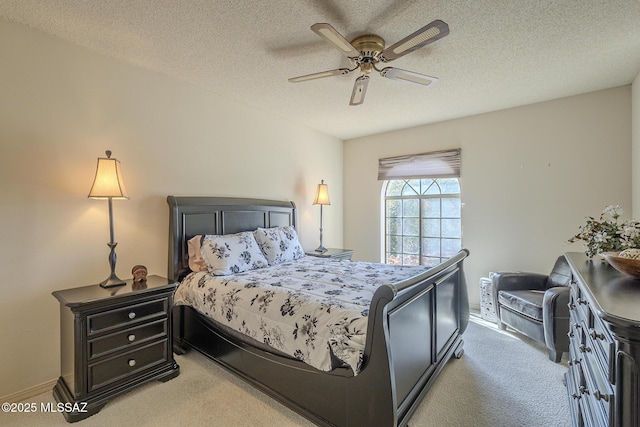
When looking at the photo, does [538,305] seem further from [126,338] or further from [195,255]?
[126,338]

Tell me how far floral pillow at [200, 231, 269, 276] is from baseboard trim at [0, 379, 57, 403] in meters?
1.38

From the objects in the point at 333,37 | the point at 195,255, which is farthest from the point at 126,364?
the point at 333,37

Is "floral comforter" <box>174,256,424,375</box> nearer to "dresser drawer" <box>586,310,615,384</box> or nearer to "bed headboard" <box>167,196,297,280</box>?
"bed headboard" <box>167,196,297,280</box>

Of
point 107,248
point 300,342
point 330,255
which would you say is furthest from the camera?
point 330,255

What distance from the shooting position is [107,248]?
246 centimetres

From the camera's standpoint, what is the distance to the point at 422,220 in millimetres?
4535

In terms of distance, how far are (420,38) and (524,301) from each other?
2632 mm

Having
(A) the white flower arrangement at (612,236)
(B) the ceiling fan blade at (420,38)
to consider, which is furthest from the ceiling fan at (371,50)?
(A) the white flower arrangement at (612,236)

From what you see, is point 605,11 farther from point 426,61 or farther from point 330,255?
point 330,255

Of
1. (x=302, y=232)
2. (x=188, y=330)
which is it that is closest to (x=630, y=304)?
(x=188, y=330)

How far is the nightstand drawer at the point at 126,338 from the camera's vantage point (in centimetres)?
195

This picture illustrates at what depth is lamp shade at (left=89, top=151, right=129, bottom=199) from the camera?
2127 mm

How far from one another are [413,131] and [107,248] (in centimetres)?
415

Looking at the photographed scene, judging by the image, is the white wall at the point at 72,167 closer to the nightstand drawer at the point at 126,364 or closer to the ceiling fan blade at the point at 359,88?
the nightstand drawer at the point at 126,364
